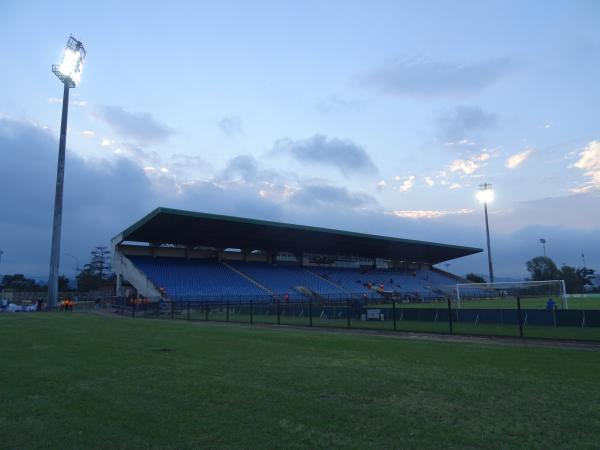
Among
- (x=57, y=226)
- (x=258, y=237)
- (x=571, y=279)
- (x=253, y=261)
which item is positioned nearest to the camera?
(x=57, y=226)

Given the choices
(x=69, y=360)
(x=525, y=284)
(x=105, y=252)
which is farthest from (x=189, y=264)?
(x=105, y=252)

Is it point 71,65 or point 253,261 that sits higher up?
point 71,65

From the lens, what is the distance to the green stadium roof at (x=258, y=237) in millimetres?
44750

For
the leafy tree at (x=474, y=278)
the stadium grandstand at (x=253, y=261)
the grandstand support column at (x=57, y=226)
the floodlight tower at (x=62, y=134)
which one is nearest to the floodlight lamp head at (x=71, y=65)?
the floodlight tower at (x=62, y=134)

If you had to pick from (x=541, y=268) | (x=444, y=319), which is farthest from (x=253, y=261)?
(x=541, y=268)

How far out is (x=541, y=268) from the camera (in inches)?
5064

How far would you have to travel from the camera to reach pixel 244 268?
56562mm

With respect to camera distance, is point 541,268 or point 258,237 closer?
point 258,237

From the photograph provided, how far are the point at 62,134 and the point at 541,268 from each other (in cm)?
13240

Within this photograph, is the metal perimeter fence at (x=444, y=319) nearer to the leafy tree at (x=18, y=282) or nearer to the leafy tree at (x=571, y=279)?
the leafy tree at (x=18, y=282)

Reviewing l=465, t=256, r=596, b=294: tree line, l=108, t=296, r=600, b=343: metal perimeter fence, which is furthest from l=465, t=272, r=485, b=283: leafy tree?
l=108, t=296, r=600, b=343: metal perimeter fence

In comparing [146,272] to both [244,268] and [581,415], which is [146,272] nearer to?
[244,268]

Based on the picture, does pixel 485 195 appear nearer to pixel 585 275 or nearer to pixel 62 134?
pixel 62 134

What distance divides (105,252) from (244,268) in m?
97.1
